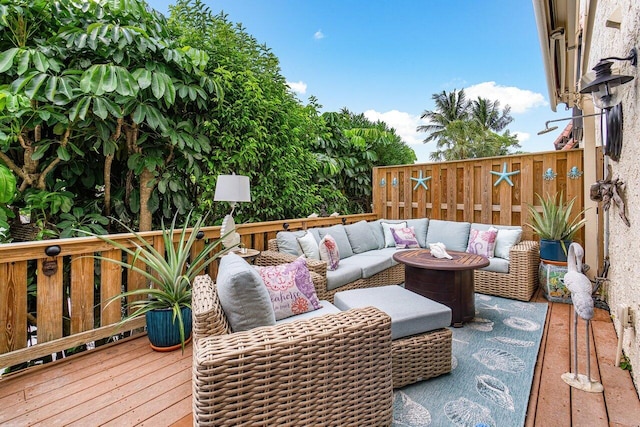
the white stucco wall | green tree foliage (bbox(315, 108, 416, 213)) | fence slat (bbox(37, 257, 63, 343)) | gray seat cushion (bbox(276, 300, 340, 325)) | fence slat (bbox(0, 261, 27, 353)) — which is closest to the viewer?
the white stucco wall

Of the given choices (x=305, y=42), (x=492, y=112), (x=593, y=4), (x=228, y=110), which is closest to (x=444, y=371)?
(x=228, y=110)

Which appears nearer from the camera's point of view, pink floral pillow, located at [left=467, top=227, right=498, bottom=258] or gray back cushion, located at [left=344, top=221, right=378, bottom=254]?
pink floral pillow, located at [left=467, top=227, right=498, bottom=258]

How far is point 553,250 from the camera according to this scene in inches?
144

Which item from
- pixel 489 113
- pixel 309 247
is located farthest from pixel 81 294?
pixel 489 113

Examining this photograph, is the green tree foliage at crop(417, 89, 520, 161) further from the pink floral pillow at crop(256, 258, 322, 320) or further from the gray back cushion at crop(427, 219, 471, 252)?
the pink floral pillow at crop(256, 258, 322, 320)

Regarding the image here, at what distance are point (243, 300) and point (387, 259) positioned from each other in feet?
9.15

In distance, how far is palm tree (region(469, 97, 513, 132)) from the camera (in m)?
18.5

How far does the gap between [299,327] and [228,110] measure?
9.35 ft

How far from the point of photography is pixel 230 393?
1.16 m

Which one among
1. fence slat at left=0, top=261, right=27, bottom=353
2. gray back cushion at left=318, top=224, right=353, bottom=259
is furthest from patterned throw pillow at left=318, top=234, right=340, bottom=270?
fence slat at left=0, top=261, right=27, bottom=353

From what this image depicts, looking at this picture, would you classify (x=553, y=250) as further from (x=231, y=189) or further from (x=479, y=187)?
(x=231, y=189)

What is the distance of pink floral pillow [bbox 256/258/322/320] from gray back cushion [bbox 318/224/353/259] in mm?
1823

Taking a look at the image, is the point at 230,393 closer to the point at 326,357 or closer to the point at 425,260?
the point at 326,357

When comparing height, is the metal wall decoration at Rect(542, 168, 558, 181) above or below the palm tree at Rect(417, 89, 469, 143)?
below
